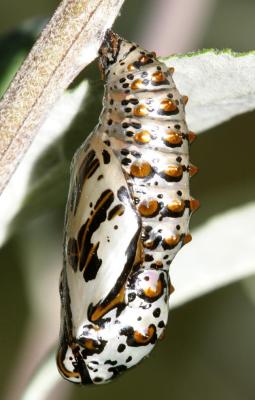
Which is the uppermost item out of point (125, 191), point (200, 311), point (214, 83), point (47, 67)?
point (47, 67)

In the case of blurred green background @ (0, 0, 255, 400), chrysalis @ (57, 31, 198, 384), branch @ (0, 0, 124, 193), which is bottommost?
blurred green background @ (0, 0, 255, 400)

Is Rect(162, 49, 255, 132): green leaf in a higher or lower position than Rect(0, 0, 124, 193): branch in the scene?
lower

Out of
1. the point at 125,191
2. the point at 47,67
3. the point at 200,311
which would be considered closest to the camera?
the point at 47,67

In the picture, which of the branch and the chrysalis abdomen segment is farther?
the chrysalis abdomen segment

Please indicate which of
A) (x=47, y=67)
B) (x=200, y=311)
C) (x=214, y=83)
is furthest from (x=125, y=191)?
(x=200, y=311)

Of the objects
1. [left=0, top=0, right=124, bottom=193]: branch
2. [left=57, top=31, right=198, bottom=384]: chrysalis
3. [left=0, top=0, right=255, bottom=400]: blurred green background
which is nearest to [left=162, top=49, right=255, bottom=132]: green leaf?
[left=57, top=31, right=198, bottom=384]: chrysalis

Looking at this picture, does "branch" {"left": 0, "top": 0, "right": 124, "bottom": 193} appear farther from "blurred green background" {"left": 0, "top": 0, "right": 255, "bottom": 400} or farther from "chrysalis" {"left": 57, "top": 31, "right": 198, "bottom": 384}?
"blurred green background" {"left": 0, "top": 0, "right": 255, "bottom": 400}

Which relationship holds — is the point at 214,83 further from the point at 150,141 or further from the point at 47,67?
the point at 47,67
